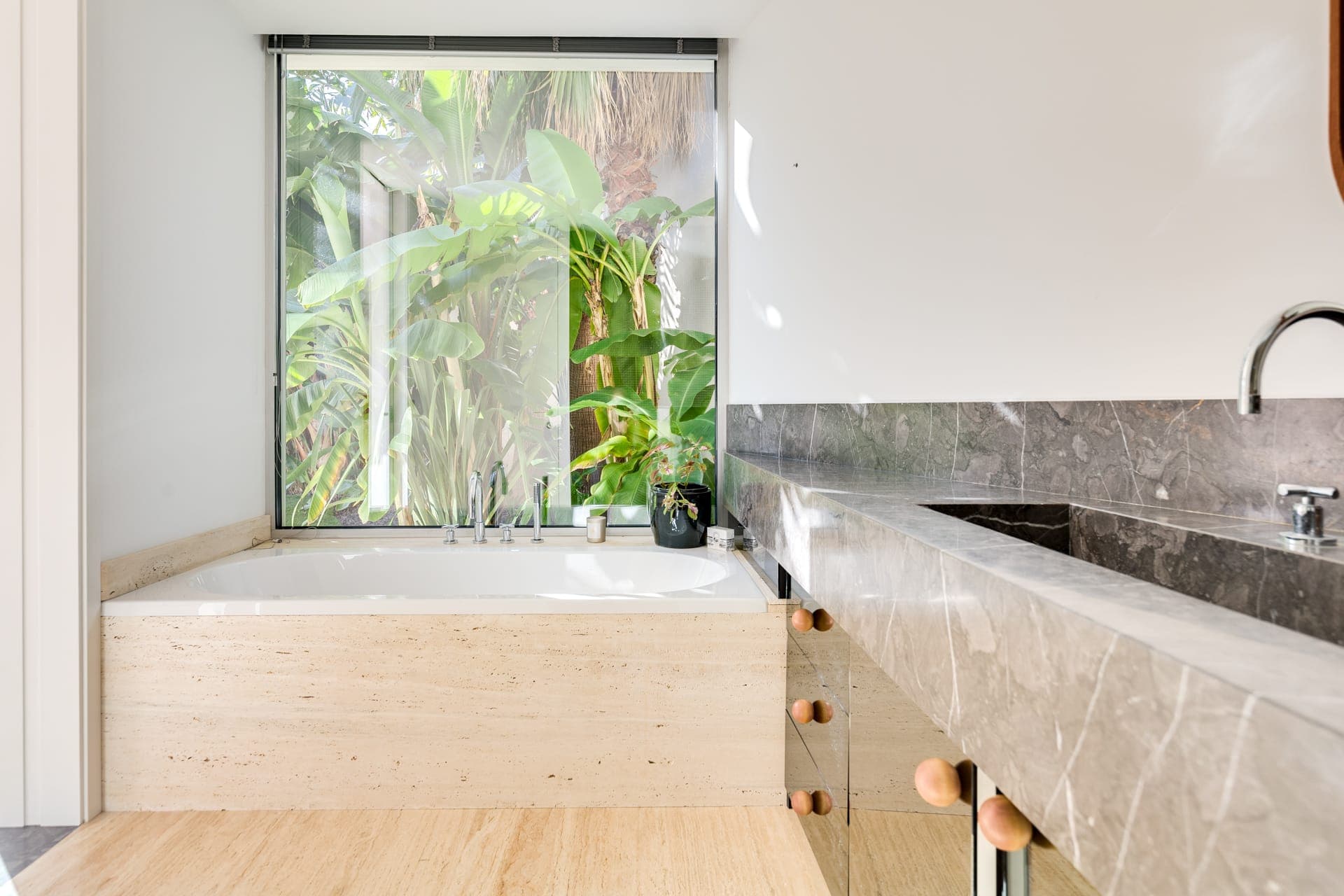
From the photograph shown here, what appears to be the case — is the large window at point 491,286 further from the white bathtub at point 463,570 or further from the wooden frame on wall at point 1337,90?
the wooden frame on wall at point 1337,90

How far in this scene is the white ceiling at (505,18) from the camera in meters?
2.60

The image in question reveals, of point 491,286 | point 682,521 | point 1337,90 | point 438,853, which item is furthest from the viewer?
point 491,286

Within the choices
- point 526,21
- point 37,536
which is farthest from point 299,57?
point 37,536

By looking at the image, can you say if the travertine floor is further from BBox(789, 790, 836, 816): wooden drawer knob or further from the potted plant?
the potted plant

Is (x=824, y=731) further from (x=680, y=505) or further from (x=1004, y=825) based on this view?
(x=680, y=505)

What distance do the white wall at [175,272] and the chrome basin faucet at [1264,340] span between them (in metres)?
2.37

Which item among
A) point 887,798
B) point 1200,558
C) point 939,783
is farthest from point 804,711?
point 1200,558

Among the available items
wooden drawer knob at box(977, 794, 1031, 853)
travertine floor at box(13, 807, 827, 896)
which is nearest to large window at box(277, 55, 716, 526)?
travertine floor at box(13, 807, 827, 896)

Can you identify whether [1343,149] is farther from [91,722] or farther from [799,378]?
[91,722]

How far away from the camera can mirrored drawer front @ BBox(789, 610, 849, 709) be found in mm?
1271

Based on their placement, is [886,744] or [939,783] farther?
[886,744]

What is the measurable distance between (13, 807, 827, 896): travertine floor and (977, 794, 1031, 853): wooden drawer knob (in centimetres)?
104

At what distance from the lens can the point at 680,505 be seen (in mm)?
2662

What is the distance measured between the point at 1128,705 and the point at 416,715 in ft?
5.88
